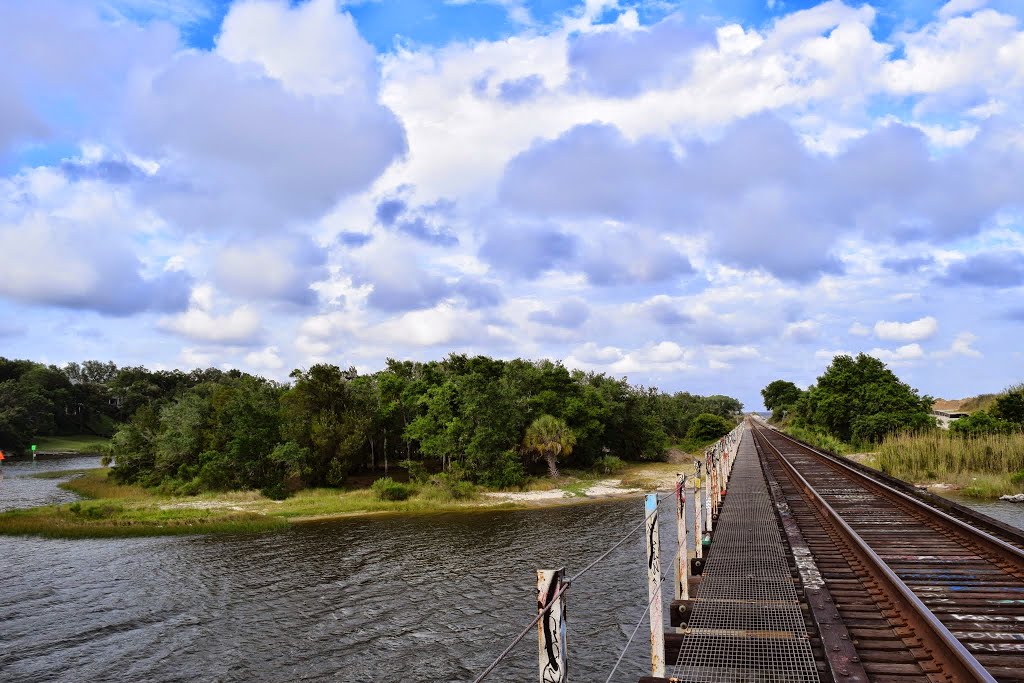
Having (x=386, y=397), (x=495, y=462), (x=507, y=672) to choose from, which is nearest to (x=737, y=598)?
(x=507, y=672)

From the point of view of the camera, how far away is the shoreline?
126 feet

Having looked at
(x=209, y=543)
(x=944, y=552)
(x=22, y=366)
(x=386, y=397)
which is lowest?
(x=209, y=543)

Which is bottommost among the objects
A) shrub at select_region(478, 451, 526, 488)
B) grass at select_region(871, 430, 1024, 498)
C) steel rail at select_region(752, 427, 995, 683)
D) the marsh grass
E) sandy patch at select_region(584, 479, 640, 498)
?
the marsh grass

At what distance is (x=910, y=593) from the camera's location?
26.8 ft

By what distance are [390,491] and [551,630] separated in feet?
155

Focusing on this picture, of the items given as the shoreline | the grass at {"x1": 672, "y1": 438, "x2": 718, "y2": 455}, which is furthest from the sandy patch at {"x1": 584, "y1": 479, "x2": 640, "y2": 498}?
the grass at {"x1": 672, "y1": 438, "x2": 718, "y2": 455}

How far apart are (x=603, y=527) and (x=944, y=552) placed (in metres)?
24.6

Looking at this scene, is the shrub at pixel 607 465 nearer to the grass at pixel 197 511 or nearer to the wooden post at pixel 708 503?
the grass at pixel 197 511

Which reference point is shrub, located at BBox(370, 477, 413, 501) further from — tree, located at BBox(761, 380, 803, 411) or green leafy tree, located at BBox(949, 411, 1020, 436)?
tree, located at BBox(761, 380, 803, 411)

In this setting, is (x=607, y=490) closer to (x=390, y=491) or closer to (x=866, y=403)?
(x=390, y=491)

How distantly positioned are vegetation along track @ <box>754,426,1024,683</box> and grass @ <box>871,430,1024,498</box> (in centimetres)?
2387

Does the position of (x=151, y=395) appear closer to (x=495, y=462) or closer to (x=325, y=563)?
(x=495, y=462)

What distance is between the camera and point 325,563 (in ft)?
95.8

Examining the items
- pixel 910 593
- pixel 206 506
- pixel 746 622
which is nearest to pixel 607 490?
pixel 206 506
